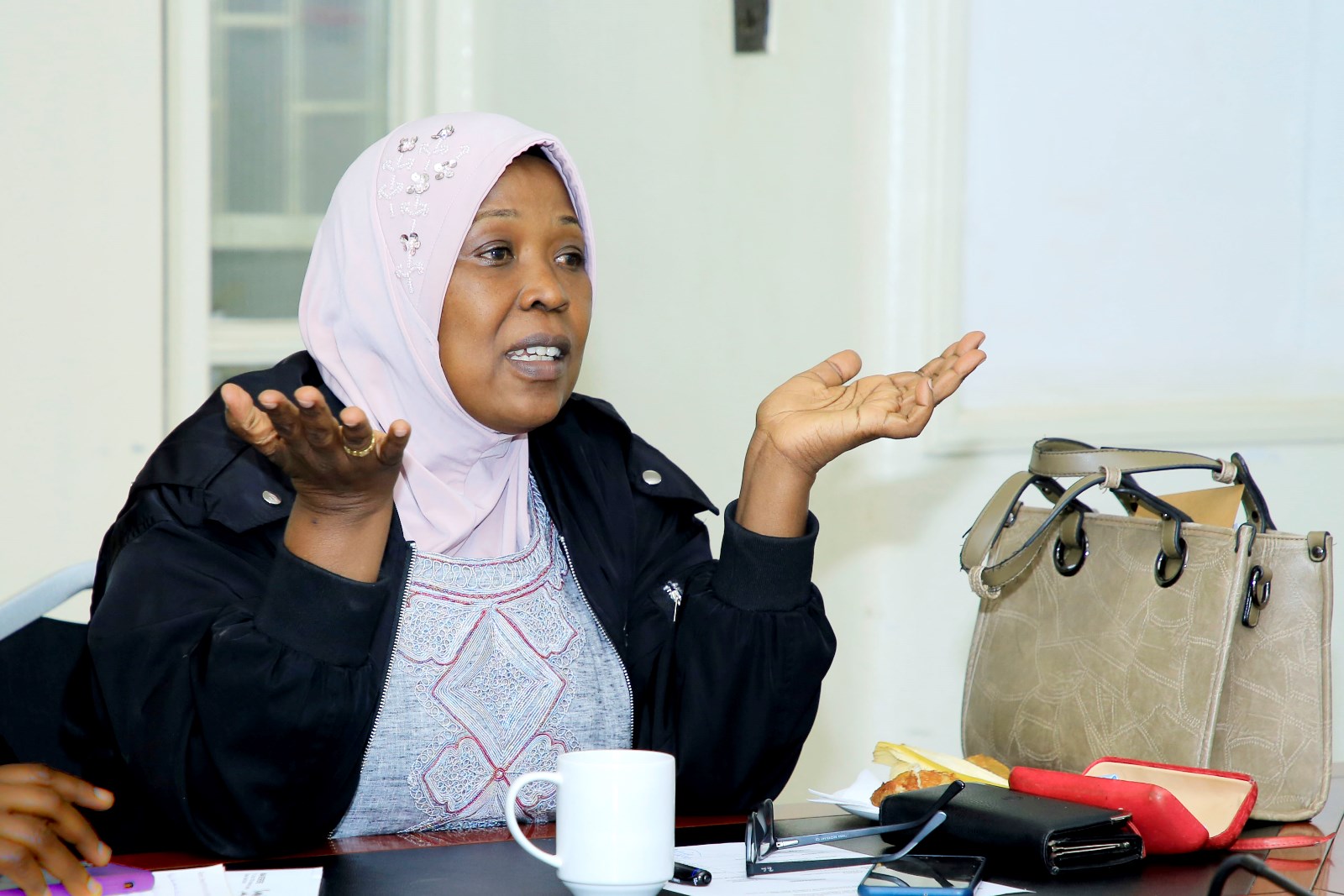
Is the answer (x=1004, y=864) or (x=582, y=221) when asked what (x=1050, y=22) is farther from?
(x=1004, y=864)

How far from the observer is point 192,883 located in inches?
41.6

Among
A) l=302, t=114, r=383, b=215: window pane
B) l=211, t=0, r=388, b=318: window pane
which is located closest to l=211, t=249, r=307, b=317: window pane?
l=211, t=0, r=388, b=318: window pane

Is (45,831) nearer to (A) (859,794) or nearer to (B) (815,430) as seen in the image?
(A) (859,794)

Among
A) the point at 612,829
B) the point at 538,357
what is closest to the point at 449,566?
the point at 538,357

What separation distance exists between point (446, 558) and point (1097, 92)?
1.71 meters

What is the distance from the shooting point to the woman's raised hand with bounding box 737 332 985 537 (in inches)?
57.7

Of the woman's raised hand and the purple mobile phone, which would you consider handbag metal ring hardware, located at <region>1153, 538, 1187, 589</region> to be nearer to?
the woman's raised hand

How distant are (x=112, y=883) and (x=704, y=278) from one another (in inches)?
74.7

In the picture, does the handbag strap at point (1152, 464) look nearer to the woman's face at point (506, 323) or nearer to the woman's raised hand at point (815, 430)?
the woman's raised hand at point (815, 430)

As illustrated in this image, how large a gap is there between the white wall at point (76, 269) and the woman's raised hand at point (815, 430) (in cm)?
152

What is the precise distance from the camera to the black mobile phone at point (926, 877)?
103 centimetres

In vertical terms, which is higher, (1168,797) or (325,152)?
(325,152)

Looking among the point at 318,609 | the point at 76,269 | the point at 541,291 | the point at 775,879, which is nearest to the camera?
the point at 775,879

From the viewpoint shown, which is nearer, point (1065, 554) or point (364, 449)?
point (364, 449)
